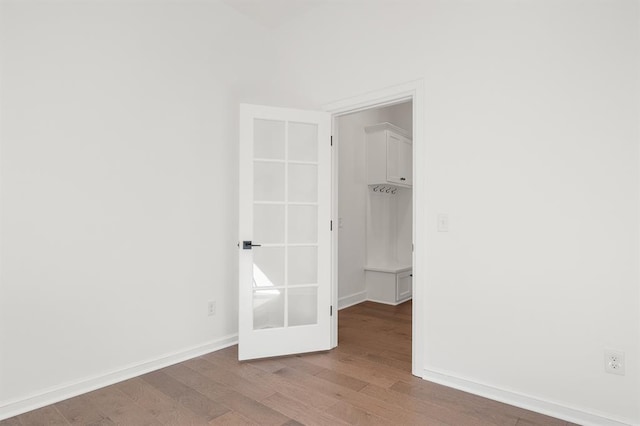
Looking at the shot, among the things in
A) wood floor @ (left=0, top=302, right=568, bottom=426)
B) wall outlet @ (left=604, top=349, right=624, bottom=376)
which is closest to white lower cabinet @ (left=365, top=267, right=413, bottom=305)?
wood floor @ (left=0, top=302, right=568, bottom=426)

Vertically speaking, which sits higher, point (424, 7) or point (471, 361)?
point (424, 7)

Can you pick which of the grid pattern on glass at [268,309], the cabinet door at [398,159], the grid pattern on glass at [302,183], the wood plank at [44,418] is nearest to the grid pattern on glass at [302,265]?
the grid pattern on glass at [268,309]

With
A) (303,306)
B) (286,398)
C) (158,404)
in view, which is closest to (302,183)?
(303,306)

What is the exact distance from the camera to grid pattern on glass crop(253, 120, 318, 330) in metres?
3.00

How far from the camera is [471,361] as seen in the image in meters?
2.38

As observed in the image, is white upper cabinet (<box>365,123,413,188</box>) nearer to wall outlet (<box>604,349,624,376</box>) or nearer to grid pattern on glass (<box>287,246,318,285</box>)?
grid pattern on glass (<box>287,246,318,285</box>)

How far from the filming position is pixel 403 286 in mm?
4898

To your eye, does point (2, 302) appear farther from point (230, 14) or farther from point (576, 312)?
point (576, 312)

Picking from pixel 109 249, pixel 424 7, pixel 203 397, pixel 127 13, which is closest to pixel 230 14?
pixel 127 13

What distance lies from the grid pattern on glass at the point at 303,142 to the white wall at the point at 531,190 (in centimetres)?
82

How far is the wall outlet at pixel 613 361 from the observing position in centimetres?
190

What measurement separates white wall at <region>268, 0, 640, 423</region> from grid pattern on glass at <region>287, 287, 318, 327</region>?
97 cm

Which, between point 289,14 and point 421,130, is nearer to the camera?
point 421,130

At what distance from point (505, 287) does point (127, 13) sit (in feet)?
10.5
